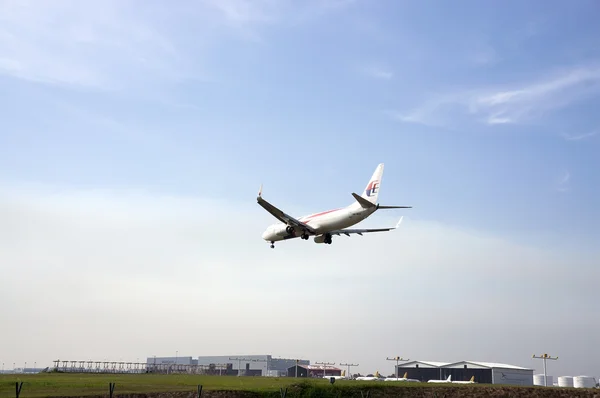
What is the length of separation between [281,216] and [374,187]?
37.9ft

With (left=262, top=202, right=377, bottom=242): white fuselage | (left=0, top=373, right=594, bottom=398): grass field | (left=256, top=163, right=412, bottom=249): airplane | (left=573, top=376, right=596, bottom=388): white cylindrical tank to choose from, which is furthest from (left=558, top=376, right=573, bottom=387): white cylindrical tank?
(left=262, top=202, right=377, bottom=242): white fuselage

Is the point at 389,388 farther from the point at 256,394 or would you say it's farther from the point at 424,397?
the point at 256,394

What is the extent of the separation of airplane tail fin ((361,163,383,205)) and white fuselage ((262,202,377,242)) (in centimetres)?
176

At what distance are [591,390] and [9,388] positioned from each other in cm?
5592

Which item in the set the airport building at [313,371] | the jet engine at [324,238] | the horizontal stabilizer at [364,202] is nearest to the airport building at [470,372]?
the airport building at [313,371]

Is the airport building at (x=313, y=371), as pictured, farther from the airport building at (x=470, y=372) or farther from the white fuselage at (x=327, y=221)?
the white fuselage at (x=327, y=221)

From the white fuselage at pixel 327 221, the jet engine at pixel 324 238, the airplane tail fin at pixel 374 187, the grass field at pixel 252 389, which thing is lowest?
the grass field at pixel 252 389

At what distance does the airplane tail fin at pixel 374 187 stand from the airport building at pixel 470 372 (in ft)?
223

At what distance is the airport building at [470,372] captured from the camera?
12169 centimetres

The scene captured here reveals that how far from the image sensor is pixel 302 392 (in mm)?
51125

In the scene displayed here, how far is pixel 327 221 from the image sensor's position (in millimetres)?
70375

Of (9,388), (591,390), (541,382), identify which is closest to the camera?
(9,388)

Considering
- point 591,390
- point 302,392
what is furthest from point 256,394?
point 591,390

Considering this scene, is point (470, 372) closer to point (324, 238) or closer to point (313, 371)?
point (313, 371)
